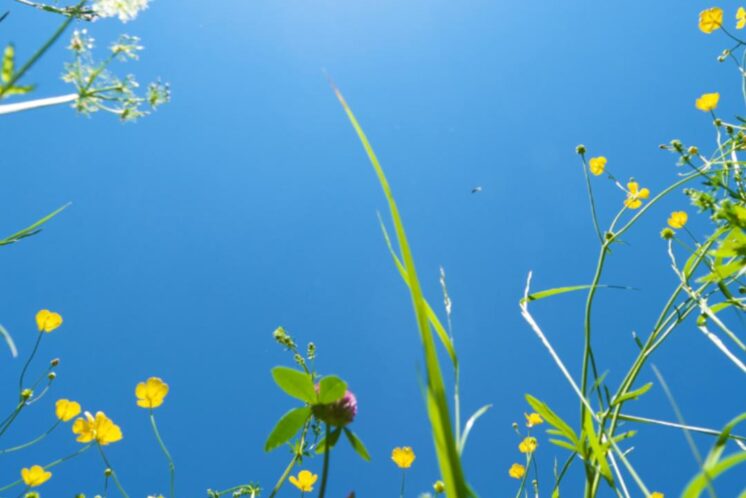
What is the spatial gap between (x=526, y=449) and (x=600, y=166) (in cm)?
72

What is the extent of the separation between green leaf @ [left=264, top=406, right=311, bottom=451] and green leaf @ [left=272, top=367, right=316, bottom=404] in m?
0.04

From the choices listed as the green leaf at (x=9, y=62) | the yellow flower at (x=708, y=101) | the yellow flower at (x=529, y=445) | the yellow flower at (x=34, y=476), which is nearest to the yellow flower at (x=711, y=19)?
the yellow flower at (x=708, y=101)

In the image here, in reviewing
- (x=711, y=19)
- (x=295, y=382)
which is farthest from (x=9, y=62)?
(x=711, y=19)

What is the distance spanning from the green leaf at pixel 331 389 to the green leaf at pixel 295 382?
0.05 ft

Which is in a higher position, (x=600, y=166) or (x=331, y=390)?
(x=600, y=166)

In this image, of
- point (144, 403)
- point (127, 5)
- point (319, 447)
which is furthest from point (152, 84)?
point (319, 447)

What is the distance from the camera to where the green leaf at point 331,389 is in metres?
0.53

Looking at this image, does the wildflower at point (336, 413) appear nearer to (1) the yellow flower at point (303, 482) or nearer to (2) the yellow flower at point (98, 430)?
(2) the yellow flower at point (98, 430)

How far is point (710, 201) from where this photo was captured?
2.95ft

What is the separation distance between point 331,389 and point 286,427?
0.10 metres

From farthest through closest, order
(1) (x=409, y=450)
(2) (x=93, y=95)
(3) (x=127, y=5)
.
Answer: (3) (x=127, y=5) < (2) (x=93, y=95) < (1) (x=409, y=450)

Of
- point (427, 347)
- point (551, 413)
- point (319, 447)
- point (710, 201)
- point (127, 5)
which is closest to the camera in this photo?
point (427, 347)

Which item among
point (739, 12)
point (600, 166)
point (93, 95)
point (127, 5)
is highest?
point (127, 5)

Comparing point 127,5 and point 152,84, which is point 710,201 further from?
point 127,5
